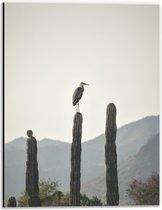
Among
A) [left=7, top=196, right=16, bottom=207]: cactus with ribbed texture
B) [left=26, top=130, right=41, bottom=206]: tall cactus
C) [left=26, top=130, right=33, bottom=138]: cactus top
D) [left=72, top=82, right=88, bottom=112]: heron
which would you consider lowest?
[left=7, top=196, right=16, bottom=207]: cactus with ribbed texture

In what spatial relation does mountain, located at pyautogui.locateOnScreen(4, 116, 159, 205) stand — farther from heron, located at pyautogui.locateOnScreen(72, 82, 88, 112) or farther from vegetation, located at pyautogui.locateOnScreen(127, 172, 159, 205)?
heron, located at pyautogui.locateOnScreen(72, 82, 88, 112)

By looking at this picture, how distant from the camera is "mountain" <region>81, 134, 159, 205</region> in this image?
4.16 meters

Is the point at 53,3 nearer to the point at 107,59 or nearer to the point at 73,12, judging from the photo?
the point at 73,12

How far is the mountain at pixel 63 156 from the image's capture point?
4094 mm

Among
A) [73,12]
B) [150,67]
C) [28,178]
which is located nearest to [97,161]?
[28,178]

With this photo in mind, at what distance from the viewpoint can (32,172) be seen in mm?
4121

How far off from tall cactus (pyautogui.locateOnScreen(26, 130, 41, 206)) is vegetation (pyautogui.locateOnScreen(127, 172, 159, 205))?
2.20ft

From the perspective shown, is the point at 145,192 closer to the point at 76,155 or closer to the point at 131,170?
the point at 131,170

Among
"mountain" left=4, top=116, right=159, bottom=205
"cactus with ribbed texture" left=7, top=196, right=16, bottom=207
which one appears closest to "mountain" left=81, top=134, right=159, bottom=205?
"mountain" left=4, top=116, right=159, bottom=205

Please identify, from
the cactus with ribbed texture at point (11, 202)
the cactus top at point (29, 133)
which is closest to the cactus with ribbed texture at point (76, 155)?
the cactus top at point (29, 133)

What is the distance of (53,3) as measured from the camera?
165 inches

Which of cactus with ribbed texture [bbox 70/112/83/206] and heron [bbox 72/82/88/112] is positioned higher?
heron [bbox 72/82/88/112]

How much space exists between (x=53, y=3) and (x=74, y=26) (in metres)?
0.22

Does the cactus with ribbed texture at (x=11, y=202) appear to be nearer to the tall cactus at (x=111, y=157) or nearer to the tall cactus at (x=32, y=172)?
the tall cactus at (x=32, y=172)
